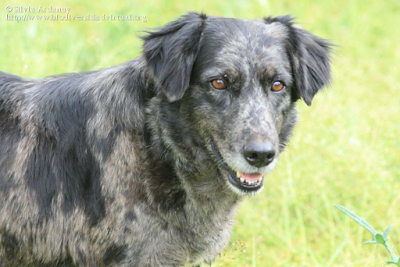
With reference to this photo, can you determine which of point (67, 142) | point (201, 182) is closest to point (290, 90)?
point (201, 182)

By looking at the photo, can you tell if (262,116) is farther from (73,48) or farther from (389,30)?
(389,30)

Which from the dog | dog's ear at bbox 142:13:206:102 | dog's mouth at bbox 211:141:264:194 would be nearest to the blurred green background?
dog's mouth at bbox 211:141:264:194

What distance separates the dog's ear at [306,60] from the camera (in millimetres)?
4449

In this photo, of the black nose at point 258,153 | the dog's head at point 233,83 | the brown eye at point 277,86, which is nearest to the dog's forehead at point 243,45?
the dog's head at point 233,83

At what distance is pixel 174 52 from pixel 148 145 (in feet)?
2.06

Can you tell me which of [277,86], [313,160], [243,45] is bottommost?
[313,160]

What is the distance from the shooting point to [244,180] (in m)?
4.23

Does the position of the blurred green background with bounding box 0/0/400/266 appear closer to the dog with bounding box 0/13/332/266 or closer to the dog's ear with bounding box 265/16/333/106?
the dog with bounding box 0/13/332/266

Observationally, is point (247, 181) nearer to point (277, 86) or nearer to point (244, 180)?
point (244, 180)

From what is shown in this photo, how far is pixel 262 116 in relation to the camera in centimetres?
407

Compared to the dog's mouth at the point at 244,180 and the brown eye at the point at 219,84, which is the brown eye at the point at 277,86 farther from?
the dog's mouth at the point at 244,180

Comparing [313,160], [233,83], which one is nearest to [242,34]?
[233,83]

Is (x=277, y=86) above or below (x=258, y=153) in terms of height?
above

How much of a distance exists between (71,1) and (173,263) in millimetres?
7085
